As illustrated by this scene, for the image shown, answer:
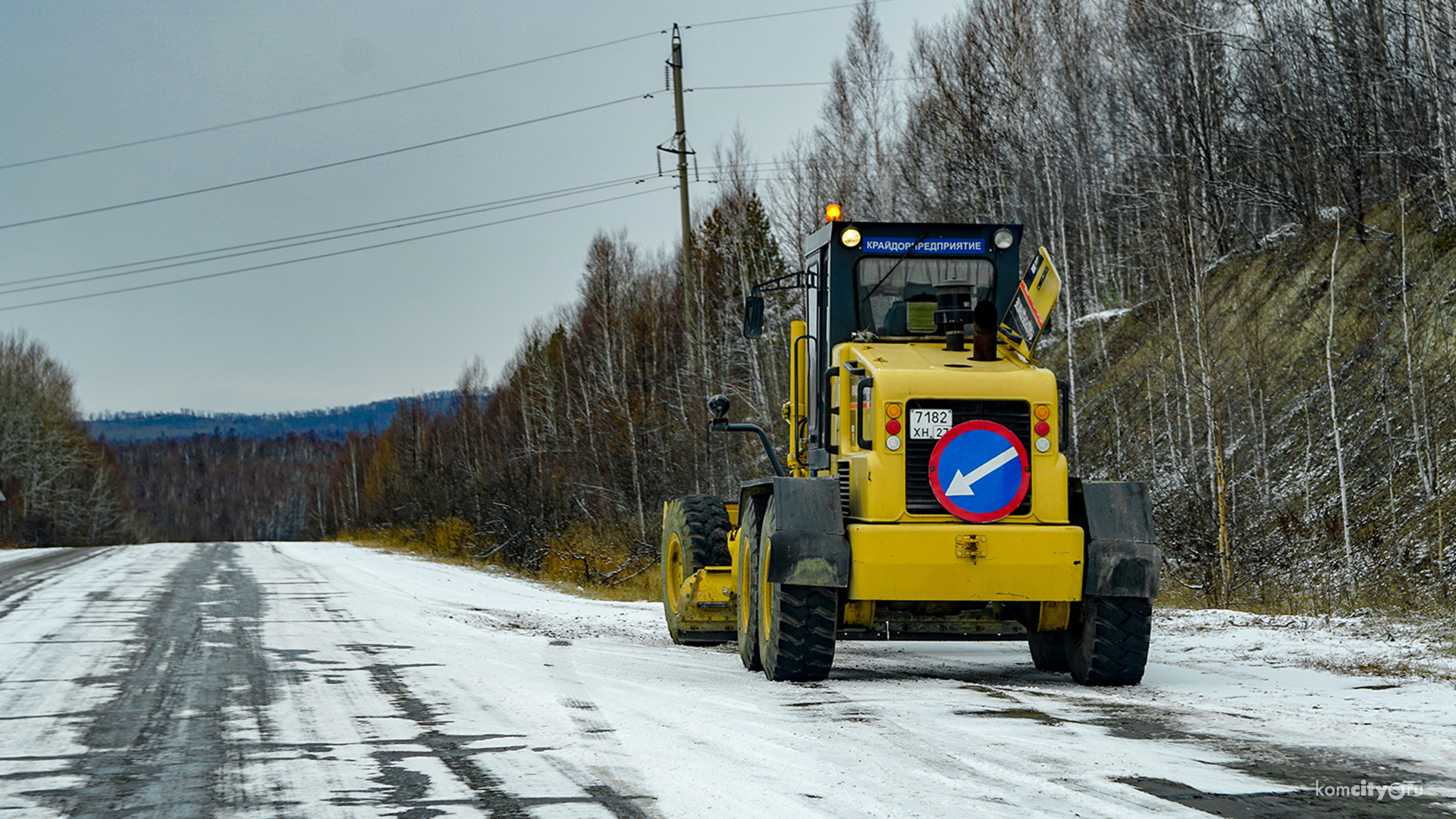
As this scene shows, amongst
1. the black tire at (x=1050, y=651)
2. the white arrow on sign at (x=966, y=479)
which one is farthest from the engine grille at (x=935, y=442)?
the black tire at (x=1050, y=651)

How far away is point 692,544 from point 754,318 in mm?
2479

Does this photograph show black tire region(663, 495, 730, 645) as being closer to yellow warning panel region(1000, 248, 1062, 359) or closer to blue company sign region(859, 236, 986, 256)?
blue company sign region(859, 236, 986, 256)

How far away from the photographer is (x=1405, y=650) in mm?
9039

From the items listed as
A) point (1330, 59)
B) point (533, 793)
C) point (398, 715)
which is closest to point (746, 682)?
point (398, 715)

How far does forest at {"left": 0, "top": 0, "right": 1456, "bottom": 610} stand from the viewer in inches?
677

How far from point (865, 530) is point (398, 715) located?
311 centimetres

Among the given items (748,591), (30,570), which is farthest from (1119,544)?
(30,570)

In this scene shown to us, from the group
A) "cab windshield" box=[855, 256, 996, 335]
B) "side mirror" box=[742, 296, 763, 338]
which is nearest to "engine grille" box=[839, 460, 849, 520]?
"cab windshield" box=[855, 256, 996, 335]

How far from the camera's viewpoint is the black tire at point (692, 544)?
447 inches

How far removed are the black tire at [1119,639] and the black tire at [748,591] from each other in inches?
94.6

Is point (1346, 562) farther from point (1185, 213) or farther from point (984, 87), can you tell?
point (984, 87)

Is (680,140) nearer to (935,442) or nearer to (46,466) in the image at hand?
(935,442)

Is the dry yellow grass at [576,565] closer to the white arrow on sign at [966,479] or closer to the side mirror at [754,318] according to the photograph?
the side mirror at [754,318]

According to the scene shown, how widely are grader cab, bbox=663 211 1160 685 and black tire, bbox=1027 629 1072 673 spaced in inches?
1.9
